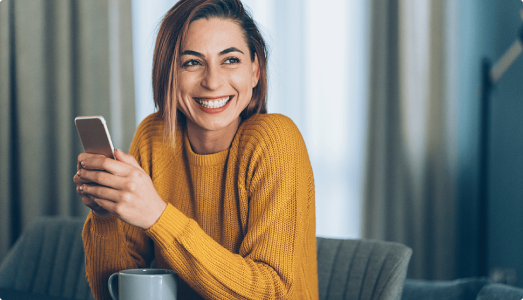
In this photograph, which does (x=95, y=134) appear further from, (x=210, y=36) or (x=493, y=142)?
(x=493, y=142)

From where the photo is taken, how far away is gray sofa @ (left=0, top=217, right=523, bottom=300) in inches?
41.1

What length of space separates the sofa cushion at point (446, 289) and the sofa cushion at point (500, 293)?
105mm

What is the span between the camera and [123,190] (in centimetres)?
65

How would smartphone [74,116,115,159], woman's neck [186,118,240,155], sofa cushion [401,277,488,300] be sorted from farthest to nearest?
sofa cushion [401,277,488,300], woman's neck [186,118,240,155], smartphone [74,116,115,159]

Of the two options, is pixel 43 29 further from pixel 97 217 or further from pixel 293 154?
A: pixel 293 154

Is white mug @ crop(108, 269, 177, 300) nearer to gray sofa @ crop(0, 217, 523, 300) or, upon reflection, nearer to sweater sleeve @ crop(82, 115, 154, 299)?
sweater sleeve @ crop(82, 115, 154, 299)

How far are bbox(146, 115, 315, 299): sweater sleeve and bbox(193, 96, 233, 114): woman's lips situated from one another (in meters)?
0.10

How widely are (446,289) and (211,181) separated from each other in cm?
68

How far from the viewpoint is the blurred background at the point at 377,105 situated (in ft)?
5.52

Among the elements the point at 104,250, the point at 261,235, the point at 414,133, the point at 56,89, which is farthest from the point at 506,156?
the point at 56,89

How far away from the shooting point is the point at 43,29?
2295 mm

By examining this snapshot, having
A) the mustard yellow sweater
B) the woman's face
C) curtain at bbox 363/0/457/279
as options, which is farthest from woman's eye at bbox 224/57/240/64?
curtain at bbox 363/0/457/279

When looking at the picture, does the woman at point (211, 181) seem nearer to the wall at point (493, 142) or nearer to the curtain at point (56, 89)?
the wall at point (493, 142)

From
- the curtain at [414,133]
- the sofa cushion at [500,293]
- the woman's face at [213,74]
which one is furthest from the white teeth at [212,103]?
the curtain at [414,133]
